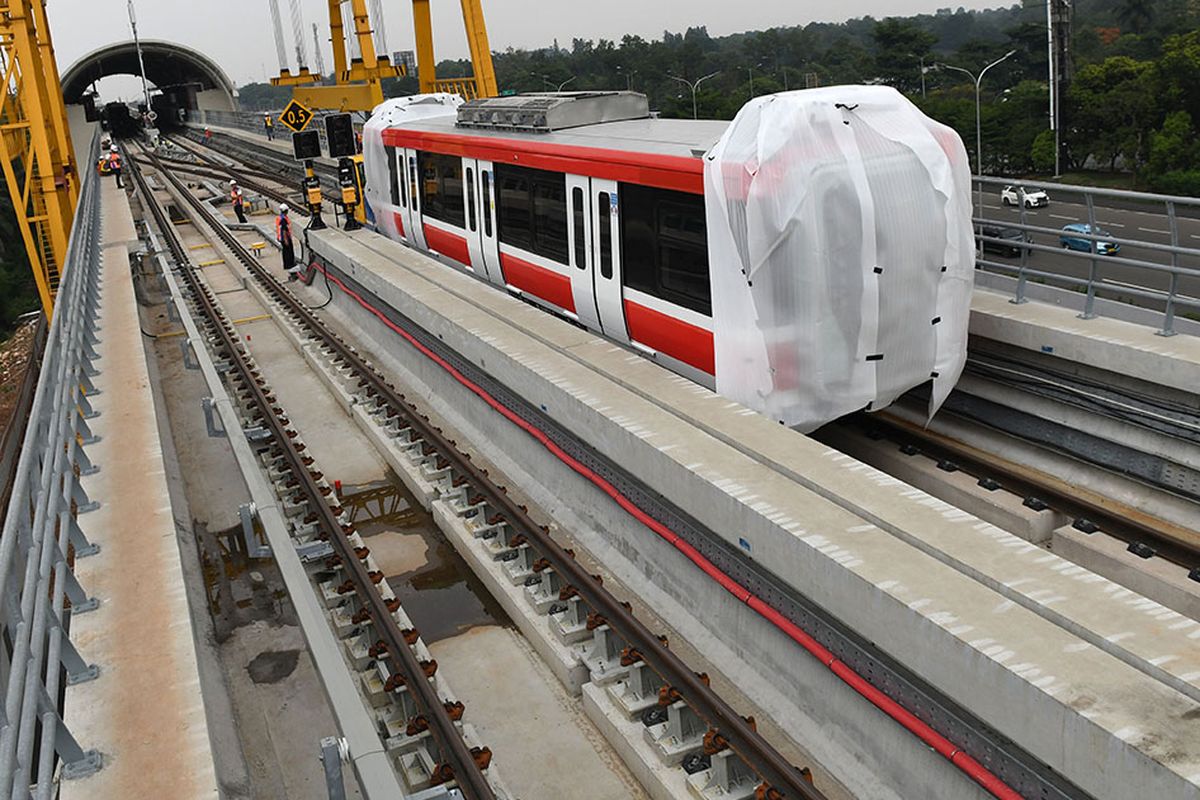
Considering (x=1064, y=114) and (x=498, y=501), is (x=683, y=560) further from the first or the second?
(x=1064, y=114)

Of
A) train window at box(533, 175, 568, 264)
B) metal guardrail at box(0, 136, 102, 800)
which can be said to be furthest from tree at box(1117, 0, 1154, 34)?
metal guardrail at box(0, 136, 102, 800)

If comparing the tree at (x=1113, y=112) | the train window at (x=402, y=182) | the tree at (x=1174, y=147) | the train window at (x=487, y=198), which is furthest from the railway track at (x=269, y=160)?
the tree at (x=1113, y=112)

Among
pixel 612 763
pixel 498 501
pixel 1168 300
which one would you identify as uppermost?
pixel 1168 300

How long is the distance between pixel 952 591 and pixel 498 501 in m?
4.79

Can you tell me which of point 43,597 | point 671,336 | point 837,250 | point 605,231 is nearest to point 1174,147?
point 605,231

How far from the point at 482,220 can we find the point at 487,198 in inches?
16.5

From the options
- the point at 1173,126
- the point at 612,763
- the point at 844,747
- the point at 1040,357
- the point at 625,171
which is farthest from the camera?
the point at 1173,126

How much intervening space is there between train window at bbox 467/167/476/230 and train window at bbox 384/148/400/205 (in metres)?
3.96

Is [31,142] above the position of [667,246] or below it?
above

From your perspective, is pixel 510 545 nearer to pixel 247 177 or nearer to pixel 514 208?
pixel 514 208

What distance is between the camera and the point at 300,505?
32.9 feet

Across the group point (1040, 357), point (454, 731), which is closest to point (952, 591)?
point (454, 731)

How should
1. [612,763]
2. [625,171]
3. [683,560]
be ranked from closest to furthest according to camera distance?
[612,763] → [683,560] → [625,171]

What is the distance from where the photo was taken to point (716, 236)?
8352 mm
